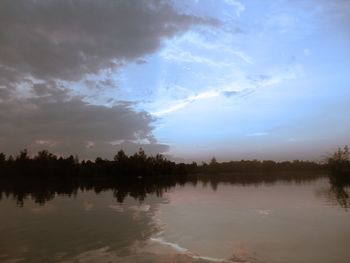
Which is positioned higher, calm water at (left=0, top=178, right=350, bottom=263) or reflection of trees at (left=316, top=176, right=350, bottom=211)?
reflection of trees at (left=316, top=176, right=350, bottom=211)

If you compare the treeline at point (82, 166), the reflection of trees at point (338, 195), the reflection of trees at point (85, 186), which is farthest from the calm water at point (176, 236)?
the treeline at point (82, 166)

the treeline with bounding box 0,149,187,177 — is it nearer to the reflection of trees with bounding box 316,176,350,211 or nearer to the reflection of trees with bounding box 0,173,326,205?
the reflection of trees with bounding box 0,173,326,205

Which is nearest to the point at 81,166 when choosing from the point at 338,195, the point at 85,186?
the point at 85,186

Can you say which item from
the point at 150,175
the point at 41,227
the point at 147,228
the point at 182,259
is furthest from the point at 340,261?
the point at 150,175

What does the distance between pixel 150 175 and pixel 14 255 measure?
13546 centimetres

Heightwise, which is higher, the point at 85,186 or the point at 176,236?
the point at 85,186

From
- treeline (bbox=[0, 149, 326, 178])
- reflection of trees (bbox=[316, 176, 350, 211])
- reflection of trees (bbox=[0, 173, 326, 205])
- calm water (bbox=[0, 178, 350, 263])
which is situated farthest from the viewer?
treeline (bbox=[0, 149, 326, 178])

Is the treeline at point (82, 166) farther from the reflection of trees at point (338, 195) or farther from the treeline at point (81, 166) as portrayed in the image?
the reflection of trees at point (338, 195)

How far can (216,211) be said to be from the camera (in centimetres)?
3038

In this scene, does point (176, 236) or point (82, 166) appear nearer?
point (176, 236)

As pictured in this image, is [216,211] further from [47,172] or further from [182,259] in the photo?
[47,172]

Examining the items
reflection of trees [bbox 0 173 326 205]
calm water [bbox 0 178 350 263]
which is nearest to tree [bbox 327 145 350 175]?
reflection of trees [bbox 0 173 326 205]

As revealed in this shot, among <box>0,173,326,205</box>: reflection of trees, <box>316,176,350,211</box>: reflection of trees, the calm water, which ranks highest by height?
<box>0,173,326,205</box>: reflection of trees

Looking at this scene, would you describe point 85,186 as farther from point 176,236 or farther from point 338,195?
point 176,236
